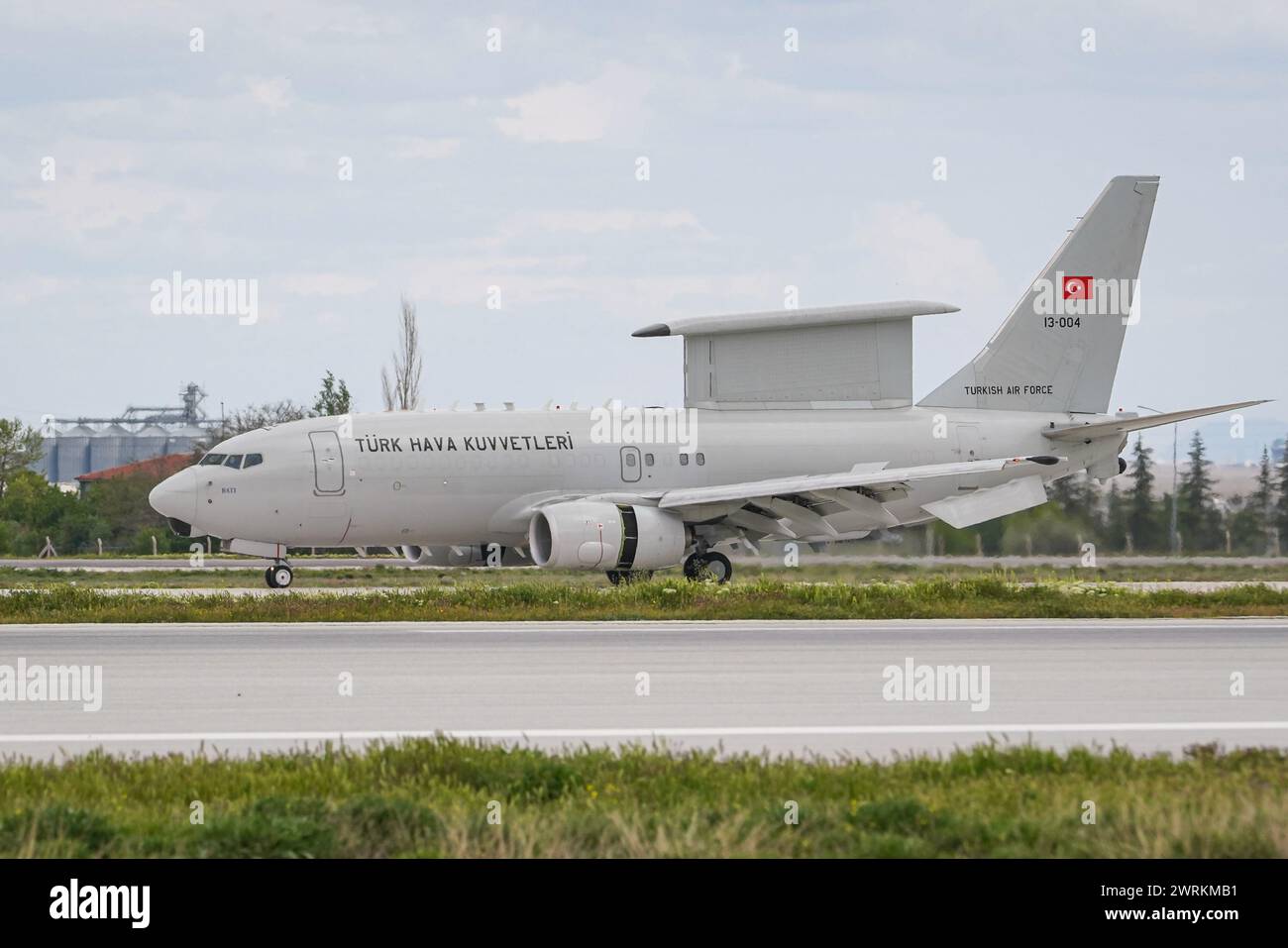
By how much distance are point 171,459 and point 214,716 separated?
6445 cm

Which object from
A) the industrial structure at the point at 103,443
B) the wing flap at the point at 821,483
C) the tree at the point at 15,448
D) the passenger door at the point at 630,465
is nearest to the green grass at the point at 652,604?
the wing flap at the point at 821,483

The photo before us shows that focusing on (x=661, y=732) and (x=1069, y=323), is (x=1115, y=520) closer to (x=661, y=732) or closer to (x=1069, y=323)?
(x=1069, y=323)

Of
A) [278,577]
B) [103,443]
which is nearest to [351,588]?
[278,577]

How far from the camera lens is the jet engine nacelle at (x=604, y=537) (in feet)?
95.9

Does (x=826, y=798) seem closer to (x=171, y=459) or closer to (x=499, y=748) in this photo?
(x=499, y=748)

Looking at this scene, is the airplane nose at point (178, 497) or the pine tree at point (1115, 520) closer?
the airplane nose at point (178, 497)

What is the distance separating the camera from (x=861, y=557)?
35406mm

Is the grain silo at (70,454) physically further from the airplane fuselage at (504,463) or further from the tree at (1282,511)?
the tree at (1282,511)

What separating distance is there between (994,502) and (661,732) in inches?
895

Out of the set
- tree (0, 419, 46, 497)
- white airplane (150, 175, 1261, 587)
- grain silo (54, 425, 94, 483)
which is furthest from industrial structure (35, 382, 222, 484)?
white airplane (150, 175, 1261, 587)

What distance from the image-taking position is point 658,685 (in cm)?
1452

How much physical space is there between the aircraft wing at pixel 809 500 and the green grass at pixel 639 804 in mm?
20244

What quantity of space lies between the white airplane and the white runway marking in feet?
56.2

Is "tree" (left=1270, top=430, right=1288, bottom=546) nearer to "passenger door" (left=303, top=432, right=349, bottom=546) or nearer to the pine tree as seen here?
the pine tree
